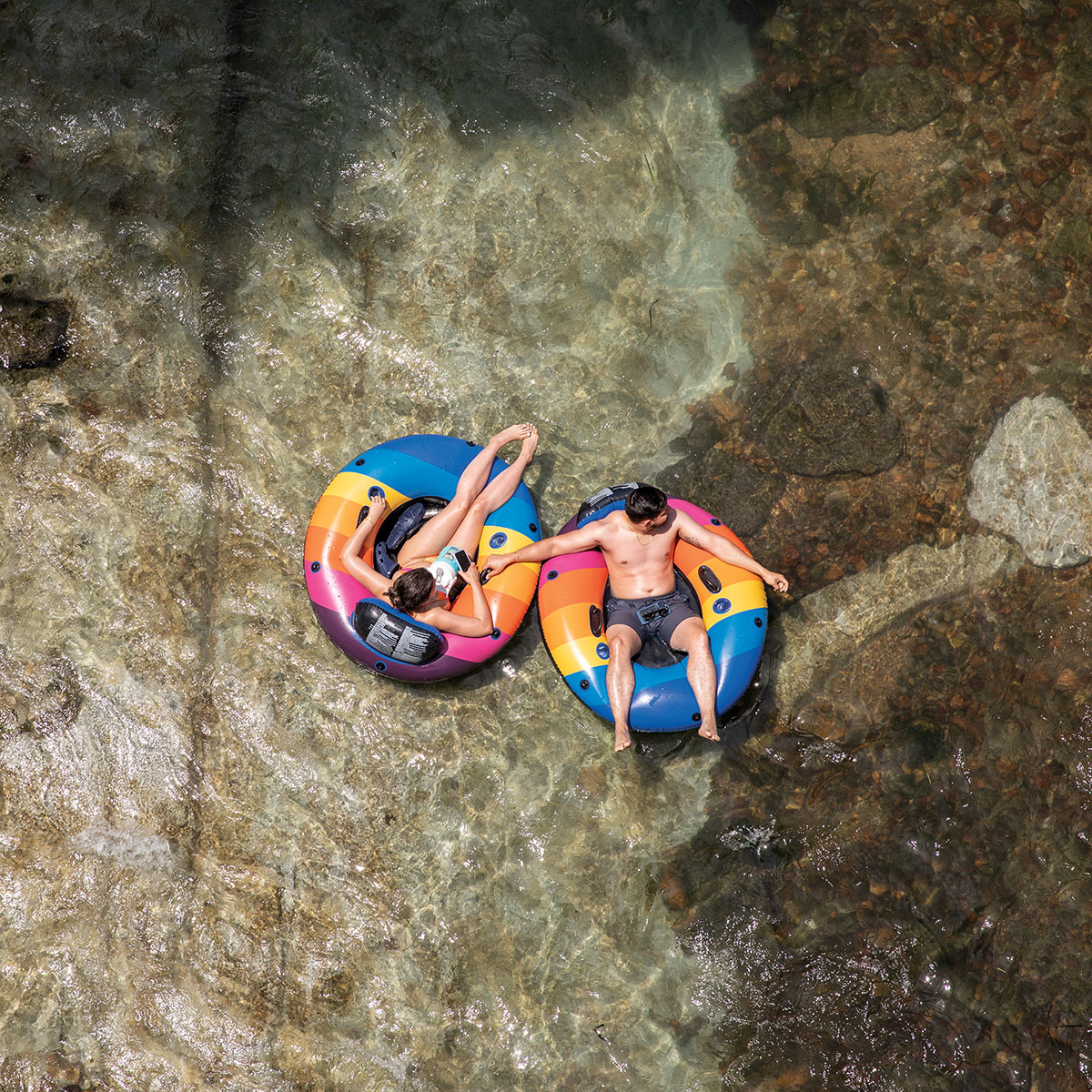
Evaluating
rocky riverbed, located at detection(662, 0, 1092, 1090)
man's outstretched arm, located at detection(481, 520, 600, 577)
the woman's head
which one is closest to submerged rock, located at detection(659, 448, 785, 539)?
rocky riverbed, located at detection(662, 0, 1092, 1090)

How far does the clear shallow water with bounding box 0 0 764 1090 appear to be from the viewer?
432cm

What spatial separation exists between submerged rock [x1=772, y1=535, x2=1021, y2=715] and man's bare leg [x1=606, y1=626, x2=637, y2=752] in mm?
1072

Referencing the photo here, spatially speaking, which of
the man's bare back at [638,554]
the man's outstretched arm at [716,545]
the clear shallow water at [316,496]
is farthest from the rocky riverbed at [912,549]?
the man's bare back at [638,554]

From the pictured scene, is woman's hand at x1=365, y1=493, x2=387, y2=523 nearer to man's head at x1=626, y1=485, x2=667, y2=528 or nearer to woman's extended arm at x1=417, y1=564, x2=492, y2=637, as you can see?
woman's extended arm at x1=417, y1=564, x2=492, y2=637

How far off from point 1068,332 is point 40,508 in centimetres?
634

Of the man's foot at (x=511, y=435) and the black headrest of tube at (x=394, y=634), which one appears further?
the man's foot at (x=511, y=435)

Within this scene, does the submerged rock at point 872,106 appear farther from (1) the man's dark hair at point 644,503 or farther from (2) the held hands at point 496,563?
(2) the held hands at point 496,563

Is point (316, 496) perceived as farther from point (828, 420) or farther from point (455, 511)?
point (828, 420)

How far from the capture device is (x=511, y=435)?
4.79 metres

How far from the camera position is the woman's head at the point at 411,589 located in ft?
13.8

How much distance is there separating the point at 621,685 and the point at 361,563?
→ 5.09 feet

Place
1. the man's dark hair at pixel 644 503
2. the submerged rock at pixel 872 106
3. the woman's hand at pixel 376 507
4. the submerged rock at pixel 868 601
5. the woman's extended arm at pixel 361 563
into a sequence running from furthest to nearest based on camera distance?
the submerged rock at pixel 872 106
the submerged rock at pixel 868 601
the woman's hand at pixel 376 507
the woman's extended arm at pixel 361 563
the man's dark hair at pixel 644 503

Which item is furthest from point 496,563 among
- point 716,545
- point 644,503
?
point 716,545

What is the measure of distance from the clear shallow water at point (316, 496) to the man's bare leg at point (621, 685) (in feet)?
1.57
